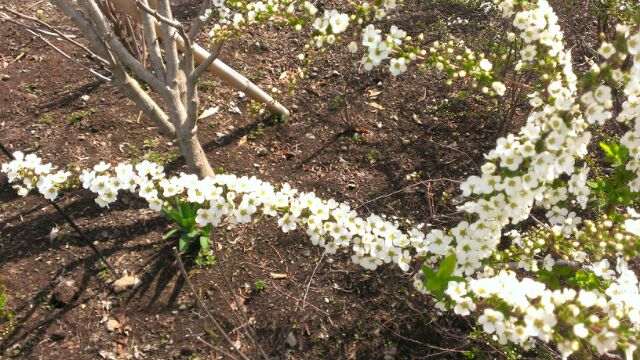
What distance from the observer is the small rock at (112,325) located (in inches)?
122

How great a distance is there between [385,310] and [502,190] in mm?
1689

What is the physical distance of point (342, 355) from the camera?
3082 millimetres

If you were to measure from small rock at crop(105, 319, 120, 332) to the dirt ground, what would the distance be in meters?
0.03

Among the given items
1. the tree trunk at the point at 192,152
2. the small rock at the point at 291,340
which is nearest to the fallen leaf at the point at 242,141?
the tree trunk at the point at 192,152

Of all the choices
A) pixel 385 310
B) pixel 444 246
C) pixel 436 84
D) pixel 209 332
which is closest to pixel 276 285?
pixel 209 332

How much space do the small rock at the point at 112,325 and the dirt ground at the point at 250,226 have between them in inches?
1.0

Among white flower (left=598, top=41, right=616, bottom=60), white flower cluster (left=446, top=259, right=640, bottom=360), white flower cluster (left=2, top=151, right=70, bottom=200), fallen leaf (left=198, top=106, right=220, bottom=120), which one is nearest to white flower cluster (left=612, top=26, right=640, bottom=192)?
white flower (left=598, top=41, right=616, bottom=60)

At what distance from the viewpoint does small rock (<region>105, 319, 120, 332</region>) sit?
310 cm

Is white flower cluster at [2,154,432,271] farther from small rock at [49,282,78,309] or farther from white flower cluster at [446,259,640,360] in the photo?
small rock at [49,282,78,309]

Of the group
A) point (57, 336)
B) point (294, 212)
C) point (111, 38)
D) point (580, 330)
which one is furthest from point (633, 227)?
point (57, 336)

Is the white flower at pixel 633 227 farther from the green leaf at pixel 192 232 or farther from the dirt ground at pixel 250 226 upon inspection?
the green leaf at pixel 192 232

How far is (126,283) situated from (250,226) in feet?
3.25

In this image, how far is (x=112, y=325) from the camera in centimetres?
312

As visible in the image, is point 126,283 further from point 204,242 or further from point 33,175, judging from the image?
point 33,175
